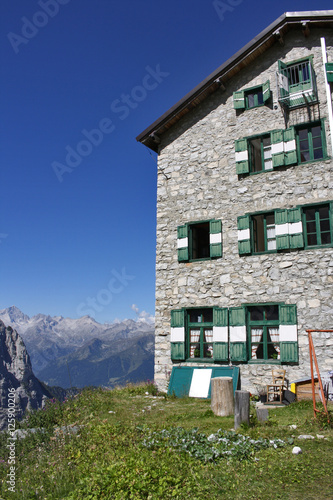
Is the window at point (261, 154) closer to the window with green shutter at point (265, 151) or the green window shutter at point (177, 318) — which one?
the window with green shutter at point (265, 151)

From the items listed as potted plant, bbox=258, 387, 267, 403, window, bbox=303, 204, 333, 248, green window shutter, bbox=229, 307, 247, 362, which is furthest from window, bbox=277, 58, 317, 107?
potted plant, bbox=258, 387, 267, 403

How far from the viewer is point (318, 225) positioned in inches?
528

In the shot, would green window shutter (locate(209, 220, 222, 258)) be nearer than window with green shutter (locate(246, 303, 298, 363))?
No

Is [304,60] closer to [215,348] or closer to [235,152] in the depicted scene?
[235,152]

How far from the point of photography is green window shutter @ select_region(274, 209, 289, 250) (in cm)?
1366

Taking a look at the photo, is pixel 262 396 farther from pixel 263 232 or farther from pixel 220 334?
pixel 263 232

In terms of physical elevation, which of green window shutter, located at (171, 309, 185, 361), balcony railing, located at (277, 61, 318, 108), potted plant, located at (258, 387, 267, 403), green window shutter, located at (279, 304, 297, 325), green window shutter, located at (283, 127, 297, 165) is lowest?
potted plant, located at (258, 387, 267, 403)

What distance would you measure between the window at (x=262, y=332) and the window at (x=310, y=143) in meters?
5.63

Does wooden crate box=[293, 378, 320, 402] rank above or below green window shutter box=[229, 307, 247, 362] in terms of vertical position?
below

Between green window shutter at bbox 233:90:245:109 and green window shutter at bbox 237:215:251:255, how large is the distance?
189 inches

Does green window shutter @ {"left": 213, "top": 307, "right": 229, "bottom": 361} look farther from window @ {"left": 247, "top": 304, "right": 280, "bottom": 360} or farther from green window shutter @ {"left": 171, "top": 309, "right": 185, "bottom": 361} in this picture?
green window shutter @ {"left": 171, "top": 309, "right": 185, "bottom": 361}

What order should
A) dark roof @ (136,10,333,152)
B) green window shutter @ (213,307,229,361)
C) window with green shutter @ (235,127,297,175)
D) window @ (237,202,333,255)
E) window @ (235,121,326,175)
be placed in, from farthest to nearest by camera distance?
1. dark roof @ (136,10,333,152)
2. window with green shutter @ (235,127,297,175)
3. window @ (235,121,326,175)
4. green window shutter @ (213,307,229,361)
5. window @ (237,202,333,255)

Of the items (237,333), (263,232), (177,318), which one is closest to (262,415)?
(237,333)

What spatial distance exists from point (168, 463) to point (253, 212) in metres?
10.4
